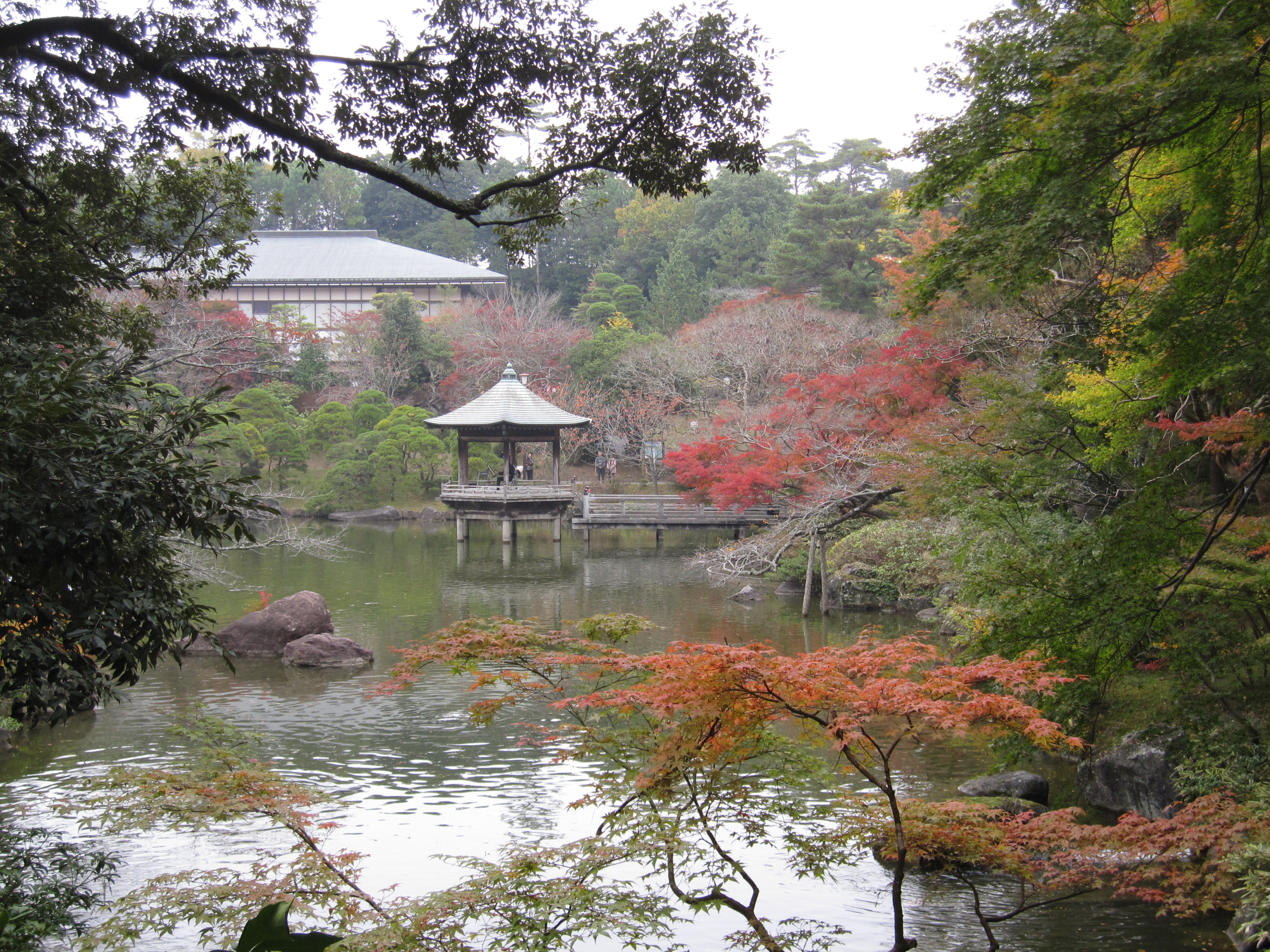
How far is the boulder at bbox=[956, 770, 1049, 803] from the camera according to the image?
6.72 meters

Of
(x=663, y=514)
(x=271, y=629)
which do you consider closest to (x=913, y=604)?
(x=663, y=514)

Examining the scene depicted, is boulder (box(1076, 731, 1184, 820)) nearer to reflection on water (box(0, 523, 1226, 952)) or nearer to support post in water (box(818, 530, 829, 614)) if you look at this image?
reflection on water (box(0, 523, 1226, 952))

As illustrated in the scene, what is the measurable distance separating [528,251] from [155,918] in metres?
4.52

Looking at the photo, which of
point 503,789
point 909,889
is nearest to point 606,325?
point 503,789

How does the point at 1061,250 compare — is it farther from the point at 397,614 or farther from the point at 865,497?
the point at 397,614

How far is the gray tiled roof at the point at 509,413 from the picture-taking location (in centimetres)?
2150

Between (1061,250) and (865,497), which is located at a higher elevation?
(1061,250)

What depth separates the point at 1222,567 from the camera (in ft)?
19.1

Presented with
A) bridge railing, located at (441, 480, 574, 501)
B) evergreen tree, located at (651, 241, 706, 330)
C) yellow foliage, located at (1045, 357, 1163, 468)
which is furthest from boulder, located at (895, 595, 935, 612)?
evergreen tree, located at (651, 241, 706, 330)

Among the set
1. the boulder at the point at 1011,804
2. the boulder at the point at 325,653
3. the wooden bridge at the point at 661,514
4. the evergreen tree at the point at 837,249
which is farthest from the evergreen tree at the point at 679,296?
the boulder at the point at 1011,804

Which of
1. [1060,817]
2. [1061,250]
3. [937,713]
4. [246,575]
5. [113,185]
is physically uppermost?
[113,185]

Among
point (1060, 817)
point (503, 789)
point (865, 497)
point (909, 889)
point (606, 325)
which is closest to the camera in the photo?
point (1060, 817)

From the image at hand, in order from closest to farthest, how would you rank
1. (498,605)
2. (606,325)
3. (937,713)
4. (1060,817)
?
(937,713) < (1060,817) < (498,605) < (606,325)

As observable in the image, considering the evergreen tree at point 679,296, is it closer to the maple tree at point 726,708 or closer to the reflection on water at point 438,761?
the reflection on water at point 438,761
